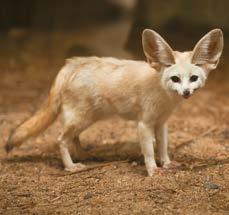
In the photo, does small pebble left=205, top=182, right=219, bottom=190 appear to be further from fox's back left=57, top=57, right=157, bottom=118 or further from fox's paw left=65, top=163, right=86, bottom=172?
fox's paw left=65, top=163, right=86, bottom=172

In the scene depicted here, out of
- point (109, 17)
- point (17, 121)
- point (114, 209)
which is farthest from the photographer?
point (109, 17)

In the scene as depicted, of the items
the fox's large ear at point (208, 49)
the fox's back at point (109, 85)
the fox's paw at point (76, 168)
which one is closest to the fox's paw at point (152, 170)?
the fox's back at point (109, 85)

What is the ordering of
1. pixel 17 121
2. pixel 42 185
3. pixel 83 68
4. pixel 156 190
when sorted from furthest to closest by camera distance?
1. pixel 17 121
2. pixel 83 68
3. pixel 42 185
4. pixel 156 190

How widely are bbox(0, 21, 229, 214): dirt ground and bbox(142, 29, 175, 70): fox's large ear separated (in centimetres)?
85

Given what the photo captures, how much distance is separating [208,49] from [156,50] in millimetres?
375

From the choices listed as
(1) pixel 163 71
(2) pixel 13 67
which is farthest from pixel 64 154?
(2) pixel 13 67

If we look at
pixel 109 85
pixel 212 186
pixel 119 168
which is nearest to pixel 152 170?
pixel 119 168

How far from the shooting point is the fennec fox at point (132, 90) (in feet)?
12.5

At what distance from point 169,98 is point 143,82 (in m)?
0.26

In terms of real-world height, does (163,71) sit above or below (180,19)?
above

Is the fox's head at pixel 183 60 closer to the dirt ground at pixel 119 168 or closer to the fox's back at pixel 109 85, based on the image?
the fox's back at pixel 109 85

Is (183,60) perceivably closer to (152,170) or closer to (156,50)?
(156,50)

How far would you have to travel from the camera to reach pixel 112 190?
3.74 meters

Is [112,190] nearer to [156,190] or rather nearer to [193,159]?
[156,190]
